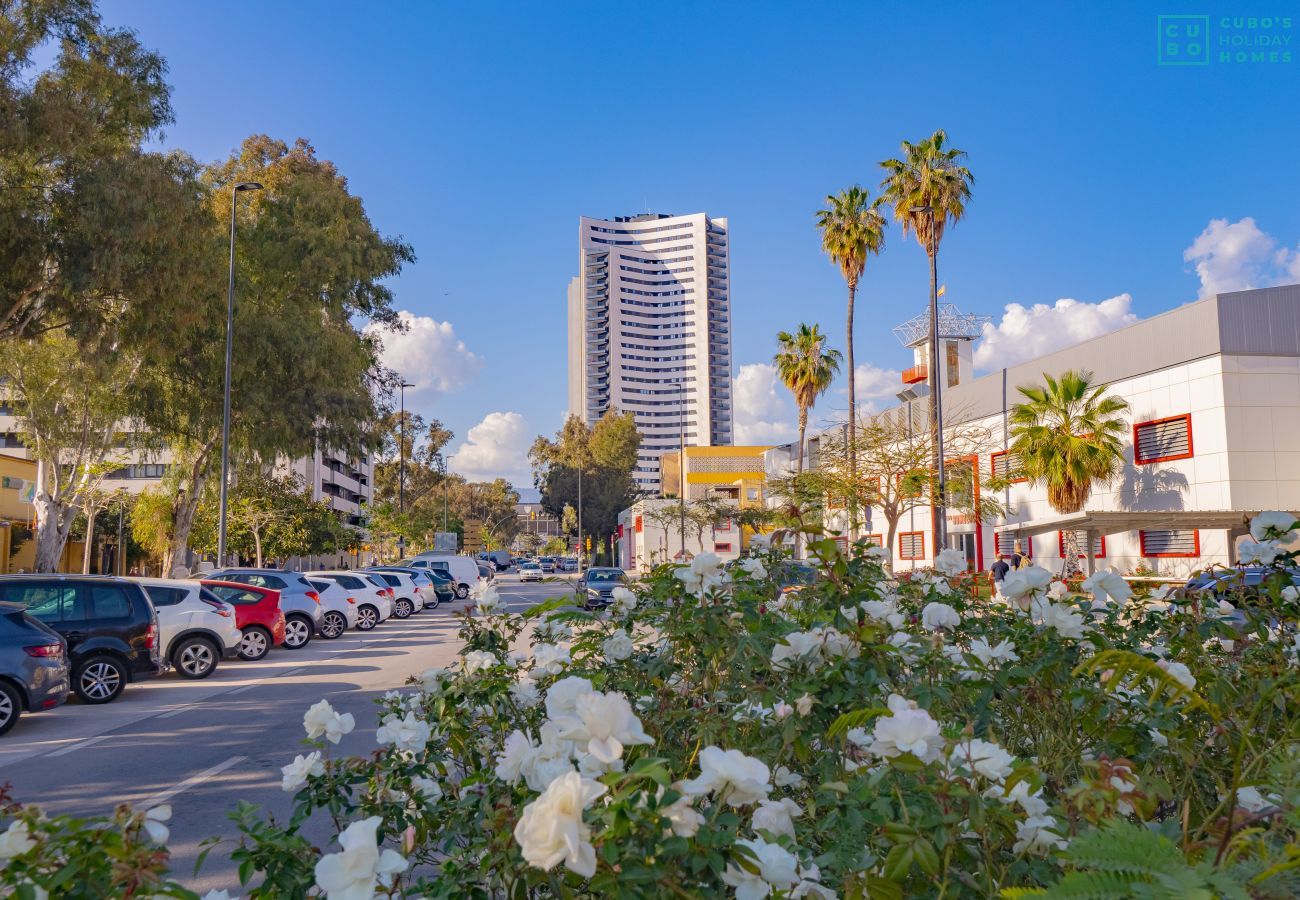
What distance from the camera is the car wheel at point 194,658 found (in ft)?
53.4

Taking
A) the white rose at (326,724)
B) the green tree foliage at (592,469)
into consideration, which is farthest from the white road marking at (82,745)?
the green tree foliage at (592,469)

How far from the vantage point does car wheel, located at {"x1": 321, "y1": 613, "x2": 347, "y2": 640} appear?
2461 centimetres

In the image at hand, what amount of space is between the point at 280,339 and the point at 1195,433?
26786 millimetres

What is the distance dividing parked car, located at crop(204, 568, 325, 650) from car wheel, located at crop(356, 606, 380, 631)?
4.55m

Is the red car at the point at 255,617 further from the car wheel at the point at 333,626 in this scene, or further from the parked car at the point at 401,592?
the parked car at the point at 401,592

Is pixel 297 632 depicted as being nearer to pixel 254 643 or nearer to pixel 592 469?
pixel 254 643

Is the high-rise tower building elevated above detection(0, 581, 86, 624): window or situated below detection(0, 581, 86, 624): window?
above

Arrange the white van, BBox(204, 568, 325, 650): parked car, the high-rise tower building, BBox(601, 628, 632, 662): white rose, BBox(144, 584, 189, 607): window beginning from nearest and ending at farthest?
BBox(601, 628, 632, 662): white rose < BBox(144, 584, 189, 607): window < BBox(204, 568, 325, 650): parked car < the white van < the high-rise tower building

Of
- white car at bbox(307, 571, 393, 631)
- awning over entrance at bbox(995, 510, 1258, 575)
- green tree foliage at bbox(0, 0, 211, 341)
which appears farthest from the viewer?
white car at bbox(307, 571, 393, 631)

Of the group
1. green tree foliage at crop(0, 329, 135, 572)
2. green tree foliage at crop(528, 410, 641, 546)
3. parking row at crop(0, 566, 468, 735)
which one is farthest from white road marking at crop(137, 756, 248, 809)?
green tree foliage at crop(528, 410, 641, 546)

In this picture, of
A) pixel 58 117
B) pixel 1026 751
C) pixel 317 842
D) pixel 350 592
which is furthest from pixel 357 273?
pixel 1026 751

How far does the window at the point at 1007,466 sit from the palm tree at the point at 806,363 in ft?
33.7

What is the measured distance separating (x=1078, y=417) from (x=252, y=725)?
24.3 m

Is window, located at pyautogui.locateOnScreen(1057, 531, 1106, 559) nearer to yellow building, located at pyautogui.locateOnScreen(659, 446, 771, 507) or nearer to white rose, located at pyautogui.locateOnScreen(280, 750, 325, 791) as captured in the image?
white rose, located at pyautogui.locateOnScreen(280, 750, 325, 791)
